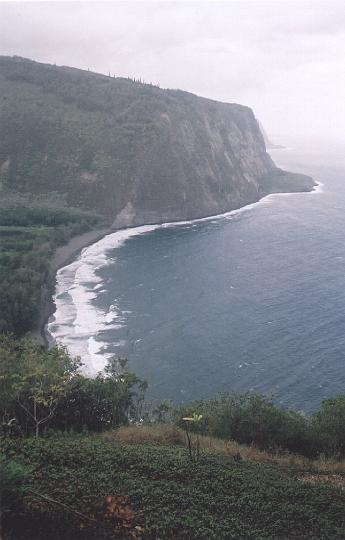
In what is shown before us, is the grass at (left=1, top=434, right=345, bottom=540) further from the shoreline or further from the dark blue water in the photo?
the shoreline

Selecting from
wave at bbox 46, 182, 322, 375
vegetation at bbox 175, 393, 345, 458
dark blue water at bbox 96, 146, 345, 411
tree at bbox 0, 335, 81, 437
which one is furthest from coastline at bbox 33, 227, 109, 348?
vegetation at bbox 175, 393, 345, 458

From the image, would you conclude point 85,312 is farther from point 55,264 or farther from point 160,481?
point 160,481

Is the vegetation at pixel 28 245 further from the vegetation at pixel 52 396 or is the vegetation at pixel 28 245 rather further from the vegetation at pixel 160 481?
the vegetation at pixel 160 481

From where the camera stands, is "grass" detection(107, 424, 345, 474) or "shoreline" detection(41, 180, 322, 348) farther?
"shoreline" detection(41, 180, 322, 348)

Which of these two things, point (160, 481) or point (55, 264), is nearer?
point (160, 481)

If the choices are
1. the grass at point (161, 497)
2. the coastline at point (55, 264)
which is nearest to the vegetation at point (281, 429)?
the grass at point (161, 497)

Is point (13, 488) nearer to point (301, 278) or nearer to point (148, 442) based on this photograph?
point (148, 442)

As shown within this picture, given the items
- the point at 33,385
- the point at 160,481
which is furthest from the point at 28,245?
the point at 160,481
